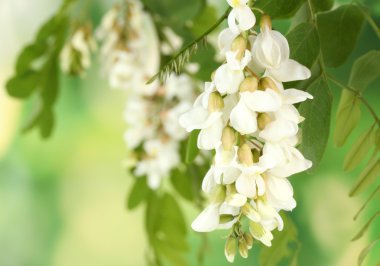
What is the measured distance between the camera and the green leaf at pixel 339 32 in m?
0.36

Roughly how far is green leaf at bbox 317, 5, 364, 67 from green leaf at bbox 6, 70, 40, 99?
1.02 feet

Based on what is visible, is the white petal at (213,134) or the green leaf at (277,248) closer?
the white petal at (213,134)

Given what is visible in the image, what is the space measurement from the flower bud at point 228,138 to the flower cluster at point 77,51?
1.25ft

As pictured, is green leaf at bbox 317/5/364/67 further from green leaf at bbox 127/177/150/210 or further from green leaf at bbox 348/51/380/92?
green leaf at bbox 127/177/150/210

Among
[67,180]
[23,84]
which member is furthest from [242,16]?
[67,180]

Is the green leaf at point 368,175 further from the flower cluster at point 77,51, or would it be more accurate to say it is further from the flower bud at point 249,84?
the flower cluster at point 77,51

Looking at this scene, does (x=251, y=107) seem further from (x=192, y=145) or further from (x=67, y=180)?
(x=67, y=180)

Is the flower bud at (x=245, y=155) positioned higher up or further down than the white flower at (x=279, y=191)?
higher up

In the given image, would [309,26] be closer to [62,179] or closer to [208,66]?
[208,66]

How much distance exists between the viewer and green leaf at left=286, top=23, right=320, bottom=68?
316 millimetres

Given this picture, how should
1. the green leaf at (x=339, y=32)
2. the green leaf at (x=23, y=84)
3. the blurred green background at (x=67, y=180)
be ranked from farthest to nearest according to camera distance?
the blurred green background at (x=67, y=180) < the green leaf at (x=23, y=84) < the green leaf at (x=339, y=32)

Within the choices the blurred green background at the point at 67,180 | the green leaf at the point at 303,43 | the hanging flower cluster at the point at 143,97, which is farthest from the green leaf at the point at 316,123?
the blurred green background at the point at 67,180

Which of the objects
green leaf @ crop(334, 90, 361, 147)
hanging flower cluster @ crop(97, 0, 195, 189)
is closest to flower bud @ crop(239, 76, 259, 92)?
green leaf @ crop(334, 90, 361, 147)

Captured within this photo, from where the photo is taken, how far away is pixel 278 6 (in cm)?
32
